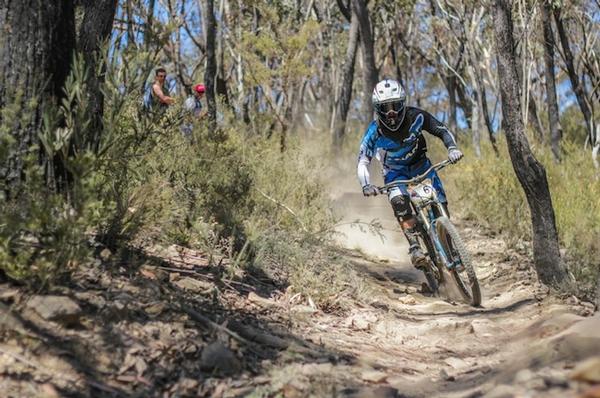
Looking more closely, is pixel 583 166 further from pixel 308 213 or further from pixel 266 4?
pixel 266 4

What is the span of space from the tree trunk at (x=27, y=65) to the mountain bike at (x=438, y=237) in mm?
3374

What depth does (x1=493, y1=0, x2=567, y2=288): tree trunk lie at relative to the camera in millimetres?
6188

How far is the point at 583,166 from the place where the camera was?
1156 centimetres

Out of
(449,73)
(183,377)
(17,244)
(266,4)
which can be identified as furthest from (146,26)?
(449,73)

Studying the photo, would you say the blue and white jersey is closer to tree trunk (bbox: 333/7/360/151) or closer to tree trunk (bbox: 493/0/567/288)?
tree trunk (bbox: 493/0/567/288)

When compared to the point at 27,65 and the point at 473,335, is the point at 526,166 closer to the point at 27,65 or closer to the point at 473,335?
the point at 473,335

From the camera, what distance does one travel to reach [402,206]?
6555 millimetres

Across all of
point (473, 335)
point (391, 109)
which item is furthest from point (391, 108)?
point (473, 335)

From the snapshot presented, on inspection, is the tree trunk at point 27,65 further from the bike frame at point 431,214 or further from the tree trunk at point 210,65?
the tree trunk at point 210,65

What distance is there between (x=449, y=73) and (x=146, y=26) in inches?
875

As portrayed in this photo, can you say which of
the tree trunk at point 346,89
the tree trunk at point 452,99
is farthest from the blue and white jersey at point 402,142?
the tree trunk at point 452,99

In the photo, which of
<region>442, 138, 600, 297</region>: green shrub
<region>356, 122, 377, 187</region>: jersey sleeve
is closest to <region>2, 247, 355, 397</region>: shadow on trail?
<region>356, 122, 377, 187</region>: jersey sleeve

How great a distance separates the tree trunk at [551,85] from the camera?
12.9 metres

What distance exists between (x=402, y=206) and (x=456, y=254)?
71cm
